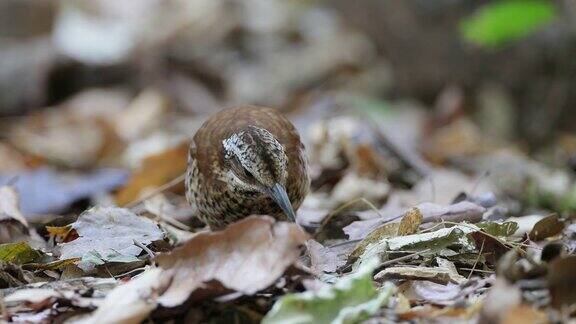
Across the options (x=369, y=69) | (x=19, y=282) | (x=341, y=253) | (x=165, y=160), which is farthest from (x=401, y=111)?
(x=19, y=282)

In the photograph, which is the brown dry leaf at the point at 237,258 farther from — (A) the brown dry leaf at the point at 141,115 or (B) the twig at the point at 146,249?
(A) the brown dry leaf at the point at 141,115

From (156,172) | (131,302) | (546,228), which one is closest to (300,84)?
(156,172)

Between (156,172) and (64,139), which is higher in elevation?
(156,172)

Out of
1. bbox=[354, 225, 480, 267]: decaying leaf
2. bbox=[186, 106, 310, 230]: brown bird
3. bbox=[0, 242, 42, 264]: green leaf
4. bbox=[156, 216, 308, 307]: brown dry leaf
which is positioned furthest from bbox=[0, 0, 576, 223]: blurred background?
bbox=[156, 216, 308, 307]: brown dry leaf

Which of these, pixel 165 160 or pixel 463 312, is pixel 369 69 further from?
pixel 463 312

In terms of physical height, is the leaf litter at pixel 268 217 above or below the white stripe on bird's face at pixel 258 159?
below

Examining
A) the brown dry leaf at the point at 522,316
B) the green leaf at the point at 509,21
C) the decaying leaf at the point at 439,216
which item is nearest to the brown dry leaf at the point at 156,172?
the decaying leaf at the point at 439,216

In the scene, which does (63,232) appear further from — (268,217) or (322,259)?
(268,217)
